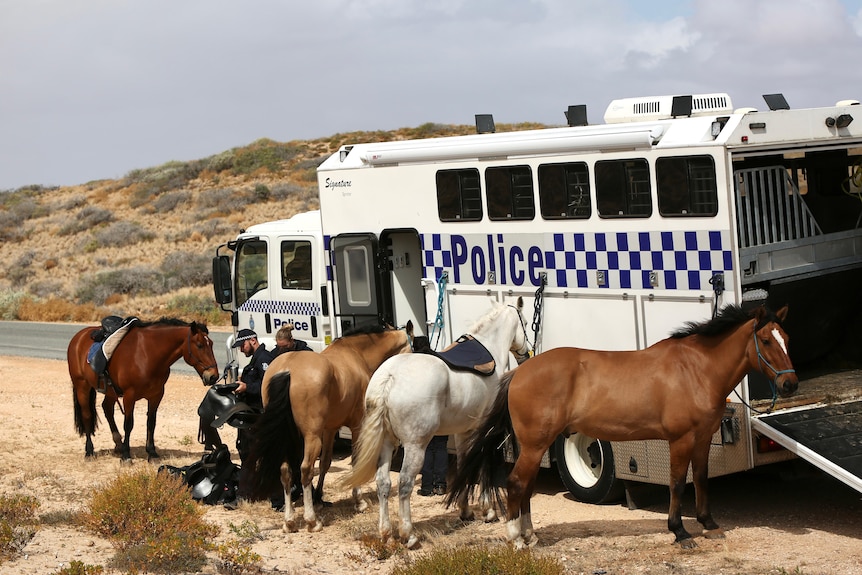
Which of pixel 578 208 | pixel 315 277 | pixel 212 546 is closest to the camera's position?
pixel 212 546

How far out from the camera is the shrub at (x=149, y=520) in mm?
Result: 8625

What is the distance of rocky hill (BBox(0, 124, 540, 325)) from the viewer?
38.4m

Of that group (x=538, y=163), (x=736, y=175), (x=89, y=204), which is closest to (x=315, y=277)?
(x=538, y=163)

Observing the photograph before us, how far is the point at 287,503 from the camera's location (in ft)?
33.2

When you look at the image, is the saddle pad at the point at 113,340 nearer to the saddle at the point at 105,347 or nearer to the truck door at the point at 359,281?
the saddle at the point at 105,347

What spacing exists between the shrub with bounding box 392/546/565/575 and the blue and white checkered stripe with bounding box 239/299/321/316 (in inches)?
237

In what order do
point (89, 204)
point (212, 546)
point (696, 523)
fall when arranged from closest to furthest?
1. point (212, 546)
2. point (696, 523)
3. point (89, 204)

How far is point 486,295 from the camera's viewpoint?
11.3m

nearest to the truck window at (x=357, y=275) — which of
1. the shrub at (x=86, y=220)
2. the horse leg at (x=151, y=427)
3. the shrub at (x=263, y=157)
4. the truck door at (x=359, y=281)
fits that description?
the truck door at (x=359, y=281)

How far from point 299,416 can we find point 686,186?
404cm

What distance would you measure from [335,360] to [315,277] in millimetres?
2994

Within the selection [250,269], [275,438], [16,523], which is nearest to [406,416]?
[275,438]

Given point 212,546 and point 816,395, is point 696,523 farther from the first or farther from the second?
point 212,546

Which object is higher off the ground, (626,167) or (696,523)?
(626,167)
